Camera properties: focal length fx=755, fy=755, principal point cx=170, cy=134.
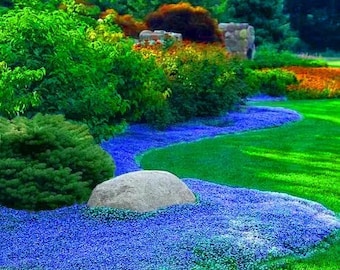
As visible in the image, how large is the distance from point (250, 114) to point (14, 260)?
430 inches

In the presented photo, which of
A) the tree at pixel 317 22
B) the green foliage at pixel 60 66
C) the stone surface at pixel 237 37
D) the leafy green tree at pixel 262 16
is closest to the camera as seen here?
the green foliage at pixel 60 66

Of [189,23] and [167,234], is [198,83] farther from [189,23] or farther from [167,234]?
[189,23]

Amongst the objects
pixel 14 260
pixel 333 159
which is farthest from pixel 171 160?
pixel 14 260

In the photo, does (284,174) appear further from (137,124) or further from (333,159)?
(137,124)

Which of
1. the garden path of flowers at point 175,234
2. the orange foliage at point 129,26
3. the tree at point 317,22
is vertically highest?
the orange foliage at point 129,26

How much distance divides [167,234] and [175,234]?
0.24ft

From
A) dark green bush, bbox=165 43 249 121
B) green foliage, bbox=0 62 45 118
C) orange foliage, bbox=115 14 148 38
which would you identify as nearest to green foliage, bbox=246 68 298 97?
orange foliage, bbox=115 14 148 38

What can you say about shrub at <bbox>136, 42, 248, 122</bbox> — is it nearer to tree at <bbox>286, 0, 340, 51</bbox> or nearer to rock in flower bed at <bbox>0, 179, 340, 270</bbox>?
rock in flower bed at <bbox>0, 179, 340, 270</bbox>

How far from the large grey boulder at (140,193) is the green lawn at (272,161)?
5.78ft

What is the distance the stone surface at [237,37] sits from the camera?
1194 inches

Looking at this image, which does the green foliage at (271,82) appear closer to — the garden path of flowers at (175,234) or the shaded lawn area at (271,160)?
the shaded lawn area at (271,160)

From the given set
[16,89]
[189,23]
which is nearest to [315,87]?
[189,23]

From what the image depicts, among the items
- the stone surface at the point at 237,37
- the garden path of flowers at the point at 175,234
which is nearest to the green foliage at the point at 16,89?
the garden path of flowers at the point at 175,234

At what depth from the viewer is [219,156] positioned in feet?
38.2
